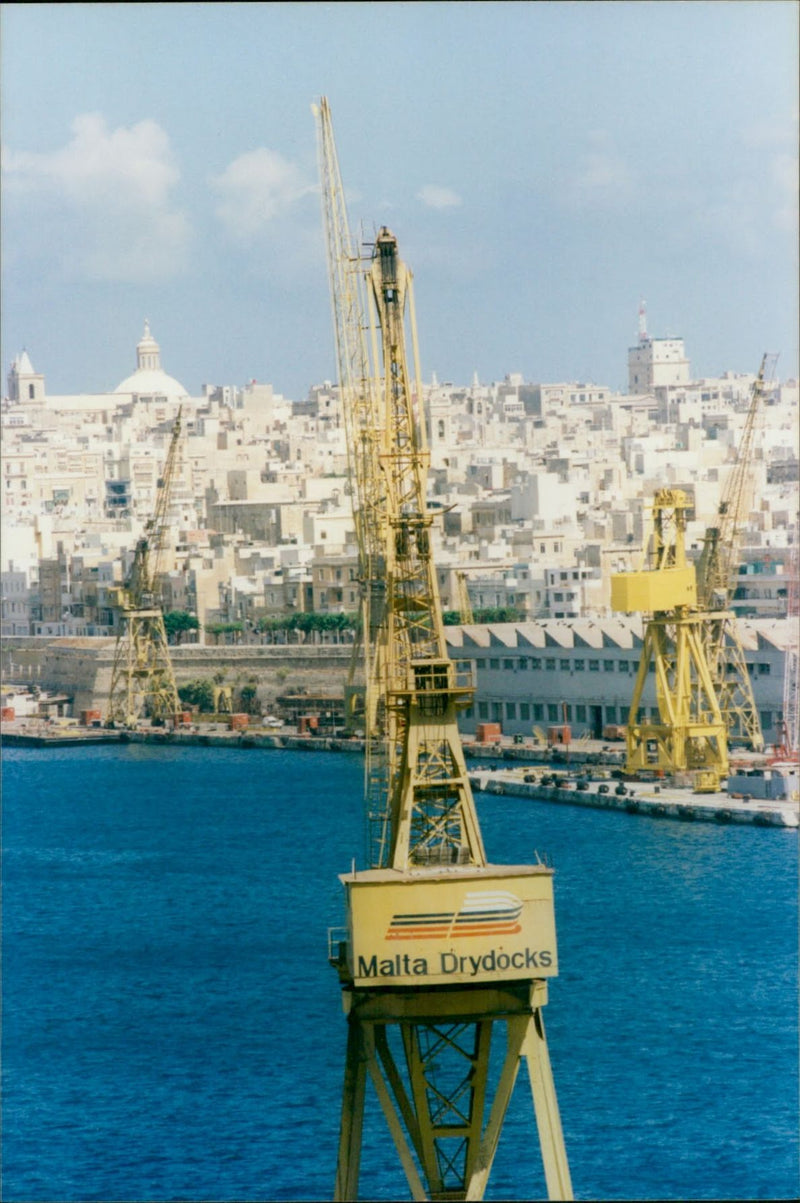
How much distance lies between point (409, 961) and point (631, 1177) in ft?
13.1

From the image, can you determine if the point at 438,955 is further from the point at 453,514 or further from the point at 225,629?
the point at 453,514

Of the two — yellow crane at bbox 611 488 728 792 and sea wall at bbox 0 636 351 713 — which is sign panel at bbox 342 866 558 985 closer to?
yellow crane at bbox 611 488 728 792

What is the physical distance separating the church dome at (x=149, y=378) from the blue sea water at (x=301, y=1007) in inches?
2028

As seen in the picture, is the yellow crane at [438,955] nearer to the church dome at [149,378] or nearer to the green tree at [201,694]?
the green tree at [201,694]

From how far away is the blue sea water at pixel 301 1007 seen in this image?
13125 millimetres

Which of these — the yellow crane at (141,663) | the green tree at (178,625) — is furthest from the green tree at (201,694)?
the green tree at (178,625)

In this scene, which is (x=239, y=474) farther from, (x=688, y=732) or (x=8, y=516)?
(x=688, y=732)

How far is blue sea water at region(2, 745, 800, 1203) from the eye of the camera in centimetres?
1312

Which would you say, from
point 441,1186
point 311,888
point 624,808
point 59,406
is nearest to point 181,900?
point 311,888

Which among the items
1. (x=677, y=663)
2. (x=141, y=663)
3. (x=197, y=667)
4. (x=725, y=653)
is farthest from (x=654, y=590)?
(x=197, y=667)

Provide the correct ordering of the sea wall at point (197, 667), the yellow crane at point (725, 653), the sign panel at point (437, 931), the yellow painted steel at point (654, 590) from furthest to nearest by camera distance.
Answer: the sea wall at point (197, 667), the yellow crane at point (725, 653), the yellow painted steel at point (654, 590), the sign panel at point (437, 931)

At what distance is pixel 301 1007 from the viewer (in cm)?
1673

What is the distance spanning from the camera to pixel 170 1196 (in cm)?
1261

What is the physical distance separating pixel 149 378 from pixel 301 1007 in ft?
210
